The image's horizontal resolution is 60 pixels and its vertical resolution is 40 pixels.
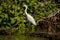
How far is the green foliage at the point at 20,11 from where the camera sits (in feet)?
38.8

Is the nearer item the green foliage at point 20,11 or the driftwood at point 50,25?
the driftwood at point 50,25

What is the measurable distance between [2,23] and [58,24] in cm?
274

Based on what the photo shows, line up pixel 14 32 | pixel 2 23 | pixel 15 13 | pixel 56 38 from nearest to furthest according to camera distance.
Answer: pixel 56 38, pixel 14 32, pixel 2 23, pixel 15 13

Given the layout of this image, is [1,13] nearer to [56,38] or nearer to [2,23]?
[2,23]

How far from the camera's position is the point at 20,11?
42.7 ft

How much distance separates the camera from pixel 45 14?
12953mm

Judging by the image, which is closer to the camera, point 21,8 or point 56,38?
point 56,38

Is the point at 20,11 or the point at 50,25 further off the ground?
the point at 20,11

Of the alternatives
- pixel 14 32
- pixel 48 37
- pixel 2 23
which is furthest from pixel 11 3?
pixel 48 37

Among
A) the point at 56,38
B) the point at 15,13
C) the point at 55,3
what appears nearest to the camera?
the point at 56,38

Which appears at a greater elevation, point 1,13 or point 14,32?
point 1,13

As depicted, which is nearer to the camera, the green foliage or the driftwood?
the driftwood

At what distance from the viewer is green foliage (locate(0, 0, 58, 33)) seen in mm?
11828

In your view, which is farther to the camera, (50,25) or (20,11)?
(20,11)
